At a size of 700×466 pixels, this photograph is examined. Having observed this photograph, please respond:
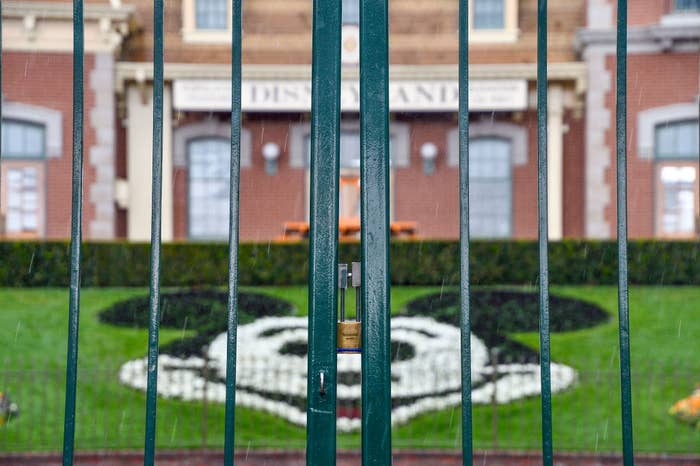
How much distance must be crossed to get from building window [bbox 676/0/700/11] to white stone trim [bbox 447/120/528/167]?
3.87 metres

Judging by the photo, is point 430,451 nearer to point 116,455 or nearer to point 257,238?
point 116,455

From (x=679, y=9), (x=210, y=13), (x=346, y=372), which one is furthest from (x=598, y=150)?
(x=346, y=372)

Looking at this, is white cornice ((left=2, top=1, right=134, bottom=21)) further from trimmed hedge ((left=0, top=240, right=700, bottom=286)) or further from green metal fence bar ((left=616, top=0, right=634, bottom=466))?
green metal fence bar ((left=616, top=0, right=634, bottom=466))

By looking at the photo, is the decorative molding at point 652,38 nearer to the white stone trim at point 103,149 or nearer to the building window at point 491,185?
the building window at point 491,185

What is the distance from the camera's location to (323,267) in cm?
220

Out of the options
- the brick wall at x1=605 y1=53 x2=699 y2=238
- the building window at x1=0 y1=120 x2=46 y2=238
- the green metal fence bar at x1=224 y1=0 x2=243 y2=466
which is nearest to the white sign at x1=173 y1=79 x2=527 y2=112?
the brick wall at x1=605 y1=53 x2=699 y2=238

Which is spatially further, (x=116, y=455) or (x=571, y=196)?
(x=571, y=196)

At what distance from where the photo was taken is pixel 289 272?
13.9 meters

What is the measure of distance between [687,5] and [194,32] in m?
10.3

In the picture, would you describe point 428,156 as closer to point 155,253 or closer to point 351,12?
point 351,12

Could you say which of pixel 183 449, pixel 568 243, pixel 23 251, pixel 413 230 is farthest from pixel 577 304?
pixel 23 251

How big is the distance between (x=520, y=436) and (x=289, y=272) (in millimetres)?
6287

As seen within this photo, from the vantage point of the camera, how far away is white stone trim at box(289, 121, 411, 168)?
17.8 meters

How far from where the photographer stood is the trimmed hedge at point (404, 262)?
1370 centimetres
